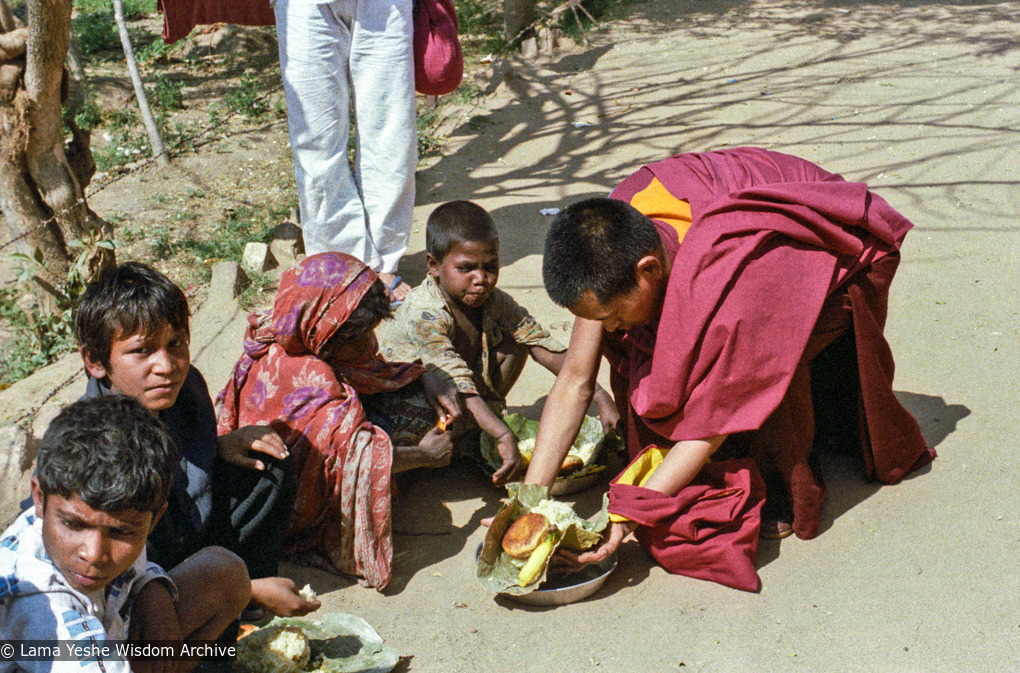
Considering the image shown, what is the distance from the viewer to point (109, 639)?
5.98 feet

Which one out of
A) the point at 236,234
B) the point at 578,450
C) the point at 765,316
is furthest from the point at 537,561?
the point at 236,234

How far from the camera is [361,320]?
2924 millimetres

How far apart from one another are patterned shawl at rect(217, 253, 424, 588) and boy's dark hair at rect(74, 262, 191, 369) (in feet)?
1.86

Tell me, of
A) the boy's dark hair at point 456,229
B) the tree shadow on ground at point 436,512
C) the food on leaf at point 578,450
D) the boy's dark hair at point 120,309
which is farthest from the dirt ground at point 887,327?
the boy's dark hair at point 120,309

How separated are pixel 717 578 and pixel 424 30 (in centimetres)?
308

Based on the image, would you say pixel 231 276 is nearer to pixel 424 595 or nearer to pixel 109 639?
pixel 424 595

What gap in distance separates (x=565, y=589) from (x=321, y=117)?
2698 millimetres

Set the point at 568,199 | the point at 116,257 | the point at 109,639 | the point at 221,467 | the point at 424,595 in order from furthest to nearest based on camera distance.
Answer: the point at 568,199 → the point at 116,257 → the point at 424,595 → the point at 221,467 → the point at 109,639

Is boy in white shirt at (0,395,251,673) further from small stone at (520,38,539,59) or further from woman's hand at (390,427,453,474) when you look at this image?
small stone at (520,38,539,59)

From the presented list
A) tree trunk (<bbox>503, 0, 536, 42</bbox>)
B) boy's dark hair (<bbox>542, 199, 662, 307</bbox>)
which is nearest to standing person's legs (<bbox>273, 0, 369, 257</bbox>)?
boy's dark hair (<bbox>542, 199, 662, 307</bbox>)

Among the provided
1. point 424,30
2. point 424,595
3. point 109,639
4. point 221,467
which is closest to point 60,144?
point 424,30

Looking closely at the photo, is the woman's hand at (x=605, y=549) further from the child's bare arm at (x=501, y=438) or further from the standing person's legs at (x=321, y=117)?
the standing person's legs at (x=321, y=117)

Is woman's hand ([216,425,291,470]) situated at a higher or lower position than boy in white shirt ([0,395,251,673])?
lower

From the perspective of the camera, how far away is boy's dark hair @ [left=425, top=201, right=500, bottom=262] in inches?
132
